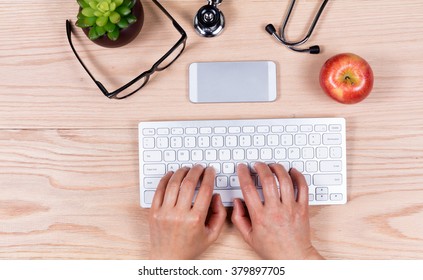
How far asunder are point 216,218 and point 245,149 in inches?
5.1

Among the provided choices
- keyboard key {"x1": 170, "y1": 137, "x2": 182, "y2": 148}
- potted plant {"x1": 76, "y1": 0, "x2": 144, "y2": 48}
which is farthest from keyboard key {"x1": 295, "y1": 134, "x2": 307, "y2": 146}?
potted plant {"x1": 76, "y1": 0, "x2": 144, "y2": 48}

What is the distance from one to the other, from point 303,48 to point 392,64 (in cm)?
16

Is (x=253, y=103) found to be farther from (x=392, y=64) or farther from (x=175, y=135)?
(x=392, y=64)

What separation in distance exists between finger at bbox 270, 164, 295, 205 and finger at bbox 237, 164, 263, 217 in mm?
42

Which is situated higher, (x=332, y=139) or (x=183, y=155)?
(x=332, y=139)

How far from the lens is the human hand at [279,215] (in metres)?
0.81

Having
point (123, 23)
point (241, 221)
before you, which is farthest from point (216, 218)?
point (123, 23)

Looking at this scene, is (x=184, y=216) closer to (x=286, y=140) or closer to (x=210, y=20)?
(x=286, y=140)

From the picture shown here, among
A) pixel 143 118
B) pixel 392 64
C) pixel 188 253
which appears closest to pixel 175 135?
pixel 143 118

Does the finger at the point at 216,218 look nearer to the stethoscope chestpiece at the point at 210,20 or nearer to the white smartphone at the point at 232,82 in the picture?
the white smartphone at the point at 232,82

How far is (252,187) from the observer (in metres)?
0.80

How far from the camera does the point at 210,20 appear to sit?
0.82 m
